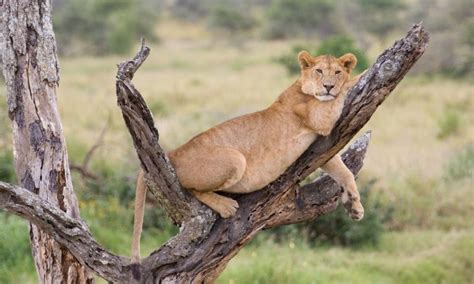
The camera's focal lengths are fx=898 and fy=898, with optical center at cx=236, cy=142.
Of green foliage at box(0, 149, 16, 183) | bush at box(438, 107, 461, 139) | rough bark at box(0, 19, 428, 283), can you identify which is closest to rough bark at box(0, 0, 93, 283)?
rough bark at box(0, 19, 428, 283)

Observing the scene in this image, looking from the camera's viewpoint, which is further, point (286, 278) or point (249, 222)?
point (286, 278)

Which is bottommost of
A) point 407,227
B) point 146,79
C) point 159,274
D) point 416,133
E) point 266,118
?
point 159,274

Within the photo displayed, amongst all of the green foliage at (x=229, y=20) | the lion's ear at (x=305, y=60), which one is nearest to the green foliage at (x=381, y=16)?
the green foliage at (x=229, y=20)

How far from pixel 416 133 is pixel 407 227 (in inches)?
254

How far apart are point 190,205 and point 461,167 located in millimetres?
8514

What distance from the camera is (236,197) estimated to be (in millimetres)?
5242

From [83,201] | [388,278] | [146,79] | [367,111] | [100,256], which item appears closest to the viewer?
[367,111]

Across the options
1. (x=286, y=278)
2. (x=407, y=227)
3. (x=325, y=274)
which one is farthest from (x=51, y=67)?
(x=407, y=227)

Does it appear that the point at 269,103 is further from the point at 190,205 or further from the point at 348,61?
the point at 190,205

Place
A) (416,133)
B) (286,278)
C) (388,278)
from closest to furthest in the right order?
(286,278)
(388,278)
(416,133)

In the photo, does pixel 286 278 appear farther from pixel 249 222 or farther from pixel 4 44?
pixel 4 44

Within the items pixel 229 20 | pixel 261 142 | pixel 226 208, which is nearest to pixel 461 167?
pixel 261 142

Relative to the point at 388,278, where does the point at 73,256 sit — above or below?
below

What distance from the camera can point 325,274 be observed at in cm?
894
